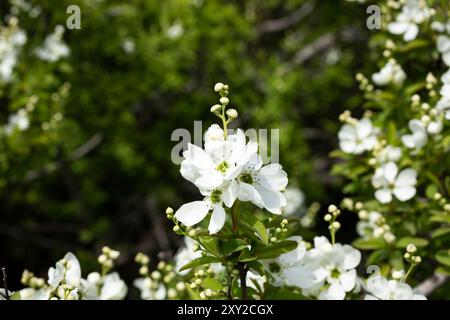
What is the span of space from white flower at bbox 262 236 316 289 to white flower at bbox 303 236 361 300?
8cm

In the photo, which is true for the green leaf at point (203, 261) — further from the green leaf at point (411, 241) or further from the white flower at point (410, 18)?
the white flower at point (410, 18)

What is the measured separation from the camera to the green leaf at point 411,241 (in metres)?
2.39

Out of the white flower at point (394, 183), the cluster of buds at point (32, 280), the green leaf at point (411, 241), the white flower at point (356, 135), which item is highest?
the white flower at point (356, 135)

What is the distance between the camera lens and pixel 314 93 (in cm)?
544

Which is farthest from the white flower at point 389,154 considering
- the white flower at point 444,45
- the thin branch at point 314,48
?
the thin branch at point 314,48

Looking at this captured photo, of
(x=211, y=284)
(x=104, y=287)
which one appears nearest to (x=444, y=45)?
(x=211, y=284)

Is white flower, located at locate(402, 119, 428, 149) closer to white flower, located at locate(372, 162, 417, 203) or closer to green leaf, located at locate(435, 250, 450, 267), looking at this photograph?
white flower, located at locate(372, 162, 417, 203)

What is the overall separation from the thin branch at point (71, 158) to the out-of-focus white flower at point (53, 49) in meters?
0.80

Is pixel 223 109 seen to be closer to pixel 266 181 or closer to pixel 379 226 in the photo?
pixel 266 181

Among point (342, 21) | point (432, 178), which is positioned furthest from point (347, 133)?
point (342, 21)

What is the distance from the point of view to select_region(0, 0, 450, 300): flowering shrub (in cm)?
179

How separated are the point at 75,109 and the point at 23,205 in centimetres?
102

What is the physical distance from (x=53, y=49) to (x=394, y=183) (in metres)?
2.44

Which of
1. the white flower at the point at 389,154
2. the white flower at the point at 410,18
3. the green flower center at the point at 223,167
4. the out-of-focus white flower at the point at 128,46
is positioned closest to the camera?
the green flower center at the point at 223,167
